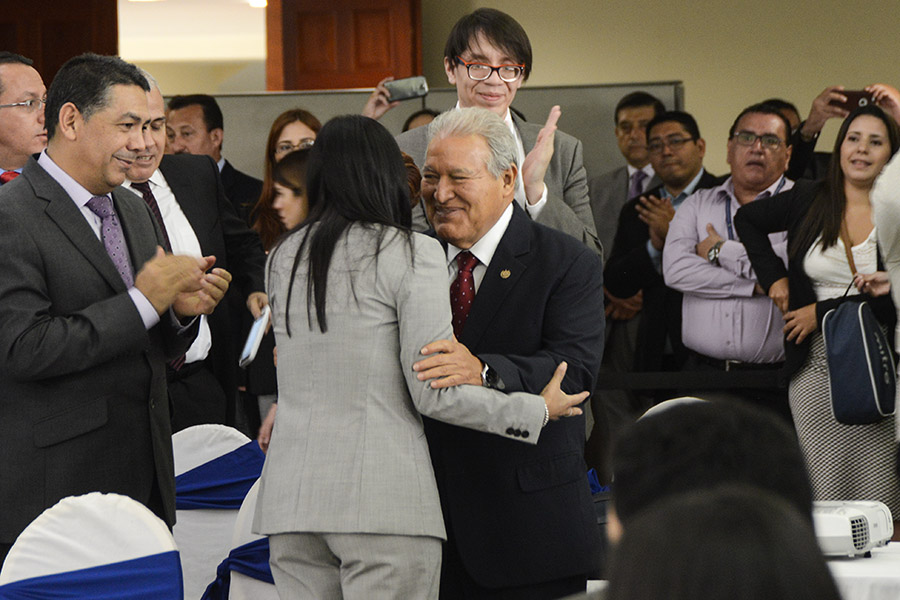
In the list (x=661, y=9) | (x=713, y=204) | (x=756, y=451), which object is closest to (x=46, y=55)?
(x=661, y=9)

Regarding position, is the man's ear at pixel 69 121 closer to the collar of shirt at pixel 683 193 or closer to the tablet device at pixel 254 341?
the tablet device at pixel 254 341

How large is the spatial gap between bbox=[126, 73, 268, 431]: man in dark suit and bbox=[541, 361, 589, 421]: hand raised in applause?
4.74 feet

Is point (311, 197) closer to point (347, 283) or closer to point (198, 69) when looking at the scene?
point (347, 283)

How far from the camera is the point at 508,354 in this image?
2264mm

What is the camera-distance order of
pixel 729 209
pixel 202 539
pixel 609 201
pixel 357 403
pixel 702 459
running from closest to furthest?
pixel 702 459
pixel 357 403
pixel 202 539
pixel 729 209
pixel 609 201

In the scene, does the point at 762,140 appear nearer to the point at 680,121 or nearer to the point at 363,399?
the point at 680,121

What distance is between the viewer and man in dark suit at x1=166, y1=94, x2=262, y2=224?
17.2 feet

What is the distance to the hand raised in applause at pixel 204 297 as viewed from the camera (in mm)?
2379

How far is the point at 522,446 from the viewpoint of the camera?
89.0 inches

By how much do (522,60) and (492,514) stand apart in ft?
5.02

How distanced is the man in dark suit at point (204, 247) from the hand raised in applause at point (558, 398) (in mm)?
1444

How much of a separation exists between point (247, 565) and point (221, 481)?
0.46 meters

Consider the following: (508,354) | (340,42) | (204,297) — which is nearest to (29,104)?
(204,297)

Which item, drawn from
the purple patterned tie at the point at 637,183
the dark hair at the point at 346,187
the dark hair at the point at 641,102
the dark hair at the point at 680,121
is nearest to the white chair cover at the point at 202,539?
the dark hair at the point at 346,187
